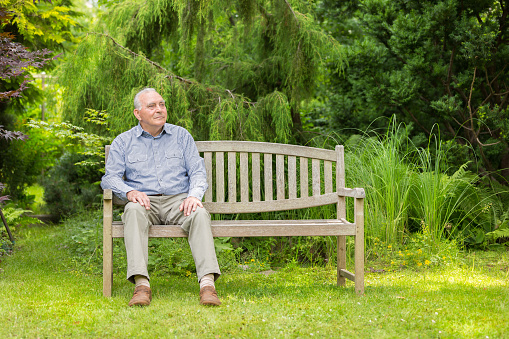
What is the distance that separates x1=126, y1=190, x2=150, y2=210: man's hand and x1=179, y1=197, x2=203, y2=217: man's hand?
8.9 inches

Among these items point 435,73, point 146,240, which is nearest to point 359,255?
point 146,240

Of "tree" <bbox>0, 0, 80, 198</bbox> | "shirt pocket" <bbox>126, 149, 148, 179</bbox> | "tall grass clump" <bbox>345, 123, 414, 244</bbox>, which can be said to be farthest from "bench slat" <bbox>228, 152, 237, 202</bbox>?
"tree" <bbox>0, 0, 80, 198</bbox>

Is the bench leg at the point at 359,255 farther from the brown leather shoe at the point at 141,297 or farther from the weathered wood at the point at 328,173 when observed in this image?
the brown leather shoe at the point at 141,297

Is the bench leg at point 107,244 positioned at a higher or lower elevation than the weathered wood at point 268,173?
lower

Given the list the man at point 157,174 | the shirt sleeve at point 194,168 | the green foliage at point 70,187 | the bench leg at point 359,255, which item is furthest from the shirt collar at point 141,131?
the green foliage at point 70,187

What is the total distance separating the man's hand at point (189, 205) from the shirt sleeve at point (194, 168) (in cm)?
10

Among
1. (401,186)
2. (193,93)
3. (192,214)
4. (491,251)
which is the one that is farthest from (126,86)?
(491,251)

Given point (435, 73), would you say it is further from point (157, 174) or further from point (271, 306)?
point (271, 306)

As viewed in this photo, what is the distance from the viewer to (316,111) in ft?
22.2

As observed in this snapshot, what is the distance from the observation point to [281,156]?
153 inches

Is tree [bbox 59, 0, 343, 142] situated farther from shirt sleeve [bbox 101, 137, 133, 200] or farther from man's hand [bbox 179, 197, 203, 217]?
man's hand [bbox 179, 197, 203, 217]

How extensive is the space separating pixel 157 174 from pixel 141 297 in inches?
37.0

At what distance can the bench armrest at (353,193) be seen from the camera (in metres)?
3.39

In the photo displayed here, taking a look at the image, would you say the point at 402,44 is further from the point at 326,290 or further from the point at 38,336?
the point at 38,336
